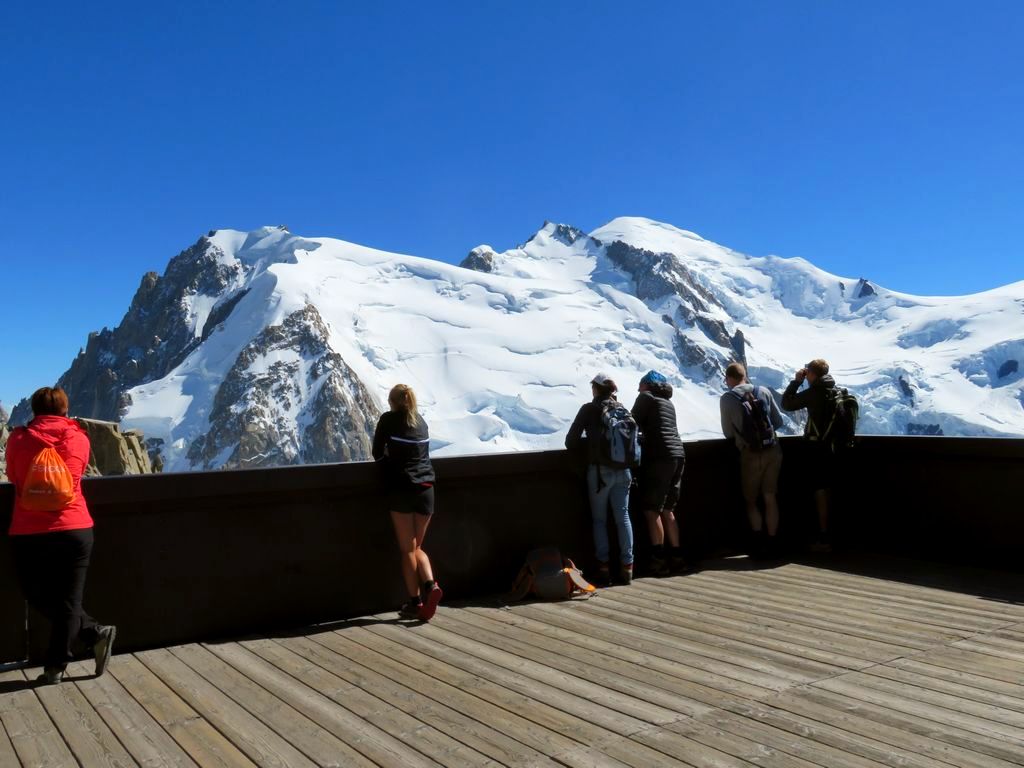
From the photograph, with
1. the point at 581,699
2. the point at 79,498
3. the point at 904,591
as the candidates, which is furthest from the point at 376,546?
the point at 904,591

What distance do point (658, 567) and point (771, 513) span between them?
4.43 feet

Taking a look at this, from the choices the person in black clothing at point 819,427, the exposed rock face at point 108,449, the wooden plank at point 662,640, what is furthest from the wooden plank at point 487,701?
the exposed rock face at point 108,449

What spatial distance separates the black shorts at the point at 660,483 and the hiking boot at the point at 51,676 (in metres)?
4.62

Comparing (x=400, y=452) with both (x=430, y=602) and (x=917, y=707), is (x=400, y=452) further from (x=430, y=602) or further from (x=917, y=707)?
(x=917, y=707)

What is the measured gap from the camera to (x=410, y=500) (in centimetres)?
604

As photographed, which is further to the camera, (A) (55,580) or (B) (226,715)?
(A) (55,580)

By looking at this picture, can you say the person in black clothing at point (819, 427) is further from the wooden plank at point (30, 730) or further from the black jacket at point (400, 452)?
the wooden plank at point (30, 730)

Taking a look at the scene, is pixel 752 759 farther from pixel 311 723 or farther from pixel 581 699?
pixel 311 723

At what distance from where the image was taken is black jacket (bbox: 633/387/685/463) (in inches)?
293

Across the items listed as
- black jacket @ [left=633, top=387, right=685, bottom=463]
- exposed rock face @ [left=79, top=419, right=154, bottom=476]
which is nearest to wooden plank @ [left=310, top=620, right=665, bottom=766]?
black jacket @ [left=633, top=387, right=685, bottom=463]

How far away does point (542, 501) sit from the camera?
7.33m

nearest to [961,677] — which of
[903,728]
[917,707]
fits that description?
[917,707]

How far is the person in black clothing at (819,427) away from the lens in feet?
27.0

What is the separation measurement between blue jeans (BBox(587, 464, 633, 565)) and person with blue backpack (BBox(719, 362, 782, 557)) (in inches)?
55.5
